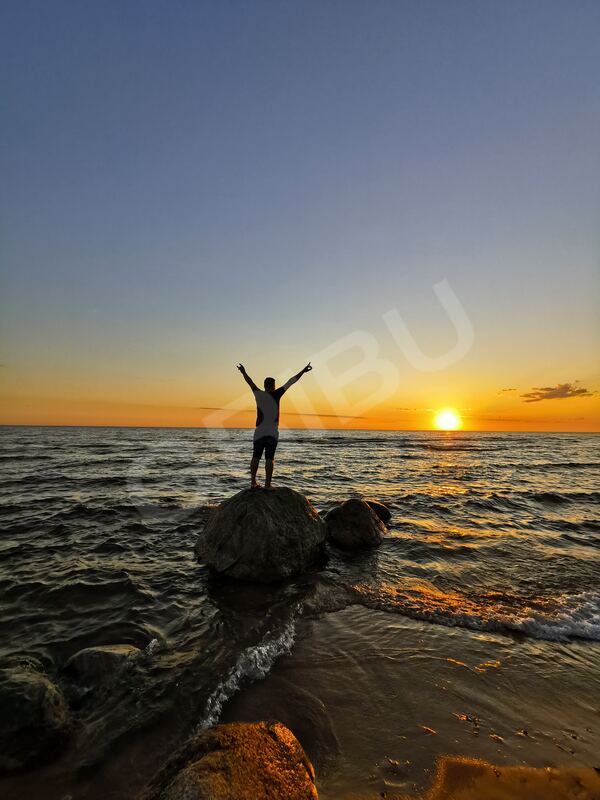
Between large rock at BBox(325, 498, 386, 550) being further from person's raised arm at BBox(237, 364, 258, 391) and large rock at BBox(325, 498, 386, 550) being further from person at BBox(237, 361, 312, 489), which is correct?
person's raised arm at BBox(237, 364, 258, 391)

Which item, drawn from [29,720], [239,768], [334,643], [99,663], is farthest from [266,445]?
[239,768]

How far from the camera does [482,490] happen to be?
1856cm

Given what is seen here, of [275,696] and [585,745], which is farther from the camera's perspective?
[275,696]

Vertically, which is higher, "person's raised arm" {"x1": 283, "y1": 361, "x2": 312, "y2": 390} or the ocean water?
"person's raised arm" {"x1": 283, "y1": 361, "x2": 312, "y2": 390}

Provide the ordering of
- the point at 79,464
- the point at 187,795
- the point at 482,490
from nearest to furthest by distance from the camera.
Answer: the point at 187,795
the point at 482,490
the point at 79,464

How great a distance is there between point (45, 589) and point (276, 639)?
15.7 ft

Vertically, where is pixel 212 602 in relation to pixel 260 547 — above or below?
below

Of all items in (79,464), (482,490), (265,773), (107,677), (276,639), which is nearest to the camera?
(265,773)

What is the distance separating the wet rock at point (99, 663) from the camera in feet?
15.2

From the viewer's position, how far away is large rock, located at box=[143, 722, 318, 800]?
2578 mm

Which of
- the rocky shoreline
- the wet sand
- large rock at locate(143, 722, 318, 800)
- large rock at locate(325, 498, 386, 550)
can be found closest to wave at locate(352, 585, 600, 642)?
the wet sand

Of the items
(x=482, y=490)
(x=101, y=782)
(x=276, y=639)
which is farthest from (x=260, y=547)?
(x=482, y=490)

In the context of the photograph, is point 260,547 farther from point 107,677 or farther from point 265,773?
point 265,773

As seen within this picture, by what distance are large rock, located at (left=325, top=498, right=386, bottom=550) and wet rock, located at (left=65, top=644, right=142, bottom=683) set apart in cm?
602
